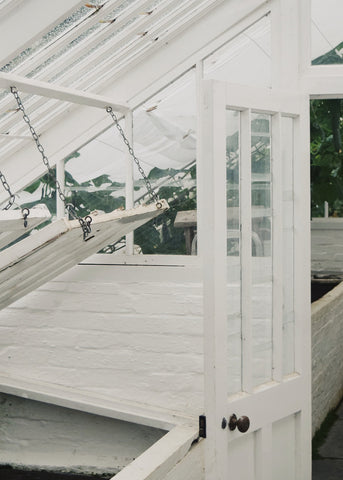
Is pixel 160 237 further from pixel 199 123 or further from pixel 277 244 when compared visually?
pixel 277 244

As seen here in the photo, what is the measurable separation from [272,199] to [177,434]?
1123 millimetres

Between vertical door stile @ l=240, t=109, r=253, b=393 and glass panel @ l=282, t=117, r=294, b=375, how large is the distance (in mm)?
304

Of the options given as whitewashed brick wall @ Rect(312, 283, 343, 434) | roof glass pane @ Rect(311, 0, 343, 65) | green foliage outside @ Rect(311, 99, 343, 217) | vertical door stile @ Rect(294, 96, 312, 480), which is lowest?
whitewashed brick wall @ Rect(312, 283, 343, 434)

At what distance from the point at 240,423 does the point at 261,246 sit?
2.36ft

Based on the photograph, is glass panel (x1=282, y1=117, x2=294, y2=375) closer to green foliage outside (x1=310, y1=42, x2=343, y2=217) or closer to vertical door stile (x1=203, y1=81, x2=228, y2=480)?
vertical door stile (x1=203, y1=81, x2=228, y2=480)

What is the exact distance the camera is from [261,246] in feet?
10.1

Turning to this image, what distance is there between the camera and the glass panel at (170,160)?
376cm

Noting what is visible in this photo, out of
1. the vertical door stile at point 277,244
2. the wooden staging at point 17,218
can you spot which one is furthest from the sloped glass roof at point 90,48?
the vertical door stile at point 277,244

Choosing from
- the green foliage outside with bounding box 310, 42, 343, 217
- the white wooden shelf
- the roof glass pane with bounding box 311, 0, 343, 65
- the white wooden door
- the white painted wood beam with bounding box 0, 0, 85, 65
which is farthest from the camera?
the green foliage outside with bounding box 310, 42, 343, 217

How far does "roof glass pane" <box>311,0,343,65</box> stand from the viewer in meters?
3.49

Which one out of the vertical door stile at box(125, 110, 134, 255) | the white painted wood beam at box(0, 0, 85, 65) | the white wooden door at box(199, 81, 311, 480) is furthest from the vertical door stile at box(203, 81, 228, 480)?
the vertical door stile at box(125, 110, 134, 255)

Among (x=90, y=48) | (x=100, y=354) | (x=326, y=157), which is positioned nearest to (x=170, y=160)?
(x=90, y=48)

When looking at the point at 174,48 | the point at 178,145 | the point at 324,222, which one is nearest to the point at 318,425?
the point at 178,145

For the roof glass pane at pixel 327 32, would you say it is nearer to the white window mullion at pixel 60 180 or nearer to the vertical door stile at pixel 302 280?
the vertical door stile at pixel 302 280
